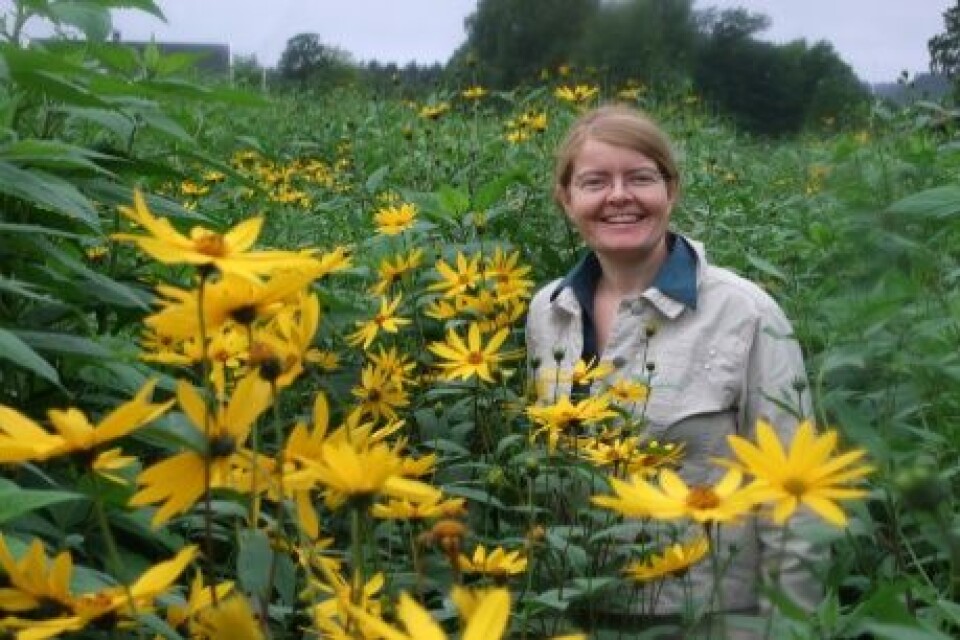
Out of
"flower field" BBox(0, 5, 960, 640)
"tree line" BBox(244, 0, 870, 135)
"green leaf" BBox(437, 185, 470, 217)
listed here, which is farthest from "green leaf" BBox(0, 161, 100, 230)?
"tree line" BBox(244, 0, 870, 135)

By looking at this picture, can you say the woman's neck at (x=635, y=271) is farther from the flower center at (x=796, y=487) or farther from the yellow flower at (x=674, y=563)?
the flower center at (x=796, y=487)

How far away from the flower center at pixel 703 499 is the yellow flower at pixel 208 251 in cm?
28

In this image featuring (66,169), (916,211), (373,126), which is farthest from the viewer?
(373,126)

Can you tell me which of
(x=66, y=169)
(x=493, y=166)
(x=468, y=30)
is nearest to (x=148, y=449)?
(x=66, y=169)

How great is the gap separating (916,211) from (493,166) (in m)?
2.51

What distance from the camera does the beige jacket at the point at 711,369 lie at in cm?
210

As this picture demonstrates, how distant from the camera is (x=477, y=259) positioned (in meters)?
2.32

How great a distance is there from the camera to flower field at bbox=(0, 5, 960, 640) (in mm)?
862

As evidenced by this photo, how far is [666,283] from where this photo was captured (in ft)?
7.57

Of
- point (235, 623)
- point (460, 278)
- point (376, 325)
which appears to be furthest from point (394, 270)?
point (235, 623)

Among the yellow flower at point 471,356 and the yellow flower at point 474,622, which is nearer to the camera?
the yellow flower at point 474,622

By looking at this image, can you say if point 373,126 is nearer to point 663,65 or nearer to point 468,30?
point 663,65

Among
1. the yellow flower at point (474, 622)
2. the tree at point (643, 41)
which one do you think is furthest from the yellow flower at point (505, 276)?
the tree at point (643, 41)

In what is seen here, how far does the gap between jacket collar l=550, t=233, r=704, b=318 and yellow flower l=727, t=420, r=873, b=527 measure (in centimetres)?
144
